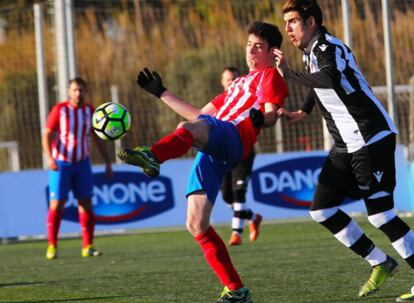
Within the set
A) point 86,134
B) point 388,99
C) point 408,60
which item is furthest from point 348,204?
point 86,134

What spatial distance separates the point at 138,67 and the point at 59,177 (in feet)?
25.0

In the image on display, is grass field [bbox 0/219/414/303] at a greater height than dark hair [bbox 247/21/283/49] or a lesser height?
lesser

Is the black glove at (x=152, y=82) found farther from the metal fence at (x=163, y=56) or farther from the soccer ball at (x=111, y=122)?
the metal fence at (x=163, y=56)

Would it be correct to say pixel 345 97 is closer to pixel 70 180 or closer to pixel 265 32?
pixel 265 32

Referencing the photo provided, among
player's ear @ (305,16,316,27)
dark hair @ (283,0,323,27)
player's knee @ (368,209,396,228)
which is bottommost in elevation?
player's knee @ (368,209,396,228)

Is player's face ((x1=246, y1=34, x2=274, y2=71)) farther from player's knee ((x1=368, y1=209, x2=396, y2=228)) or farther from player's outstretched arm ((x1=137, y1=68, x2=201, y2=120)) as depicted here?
player's knee ((x1=368, y1=209, x2=396, y2=228))

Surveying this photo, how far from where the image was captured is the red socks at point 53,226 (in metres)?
12.3

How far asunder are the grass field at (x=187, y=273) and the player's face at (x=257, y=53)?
5.44 feet

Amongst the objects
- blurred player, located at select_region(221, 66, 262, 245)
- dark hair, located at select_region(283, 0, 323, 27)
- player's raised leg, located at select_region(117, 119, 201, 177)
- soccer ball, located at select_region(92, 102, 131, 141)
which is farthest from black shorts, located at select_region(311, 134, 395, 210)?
blurred player, located at select_region(221, 66, 262, 245)

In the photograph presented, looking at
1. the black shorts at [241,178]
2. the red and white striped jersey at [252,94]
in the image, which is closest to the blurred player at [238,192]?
the black shorts at [241,178]

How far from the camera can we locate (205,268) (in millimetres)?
9711

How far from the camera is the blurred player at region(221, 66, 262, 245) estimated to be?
12.4 meters

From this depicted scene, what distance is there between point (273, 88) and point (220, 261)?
4.25ft

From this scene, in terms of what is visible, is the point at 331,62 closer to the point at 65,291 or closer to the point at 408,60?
the point at 65,291
